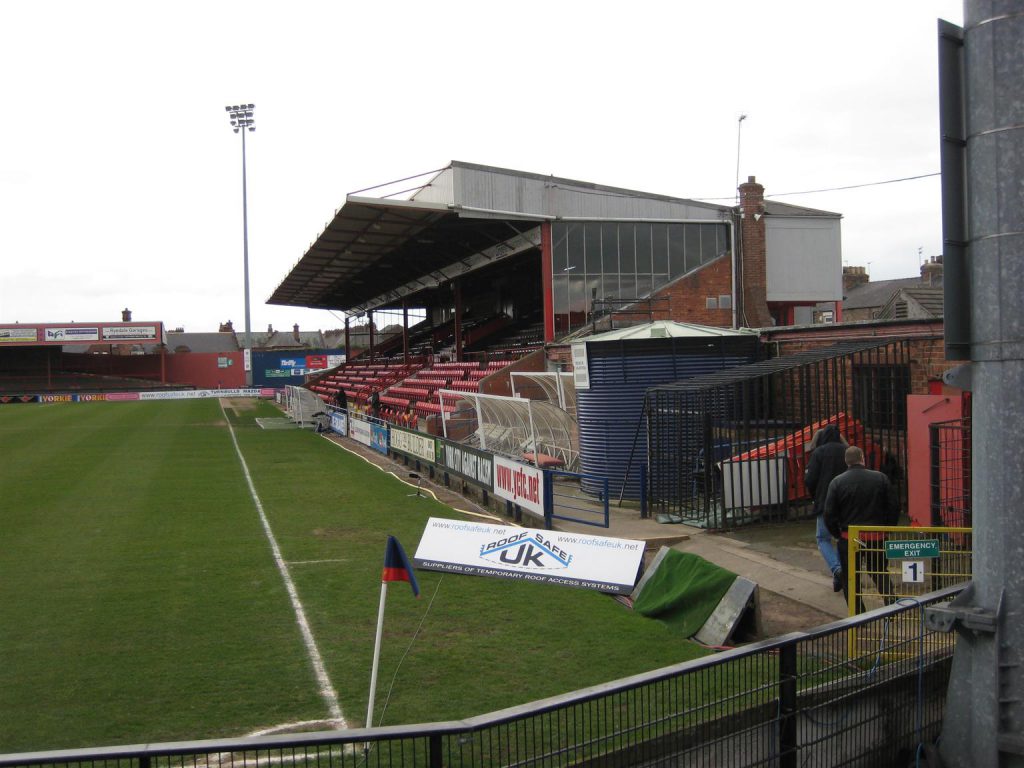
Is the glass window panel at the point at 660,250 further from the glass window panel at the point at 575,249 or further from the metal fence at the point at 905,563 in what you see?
the metal fence at the point at 905,563

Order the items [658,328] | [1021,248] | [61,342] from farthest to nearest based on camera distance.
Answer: [61,342]
[658,328]
[1021,248]

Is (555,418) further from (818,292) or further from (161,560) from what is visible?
(818,292)

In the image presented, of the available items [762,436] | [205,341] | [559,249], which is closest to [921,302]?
[762,436]

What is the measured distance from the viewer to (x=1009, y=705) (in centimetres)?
427

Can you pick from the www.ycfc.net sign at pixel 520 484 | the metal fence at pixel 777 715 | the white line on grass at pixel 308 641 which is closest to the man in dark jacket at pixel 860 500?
the metal fence at pixel 777 715

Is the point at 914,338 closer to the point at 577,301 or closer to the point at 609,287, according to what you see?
the point at 577,301

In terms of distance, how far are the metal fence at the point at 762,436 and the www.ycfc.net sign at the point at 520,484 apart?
7.03ft

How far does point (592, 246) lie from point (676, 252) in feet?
10.2

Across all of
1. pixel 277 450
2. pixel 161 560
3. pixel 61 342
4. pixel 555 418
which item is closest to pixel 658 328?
pixel 555 418

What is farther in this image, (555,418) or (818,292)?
(818,292)

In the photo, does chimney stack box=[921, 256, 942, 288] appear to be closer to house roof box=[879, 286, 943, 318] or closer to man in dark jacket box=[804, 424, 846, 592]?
house roof box=[879, 286, 943, 318]

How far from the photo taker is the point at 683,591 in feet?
27.7

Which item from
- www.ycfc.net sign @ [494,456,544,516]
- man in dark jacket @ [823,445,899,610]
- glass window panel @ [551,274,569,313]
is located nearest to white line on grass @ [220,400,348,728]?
www.ycfc.net sign @ [494,456,544,516]

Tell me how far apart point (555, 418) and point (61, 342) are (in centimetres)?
6367
